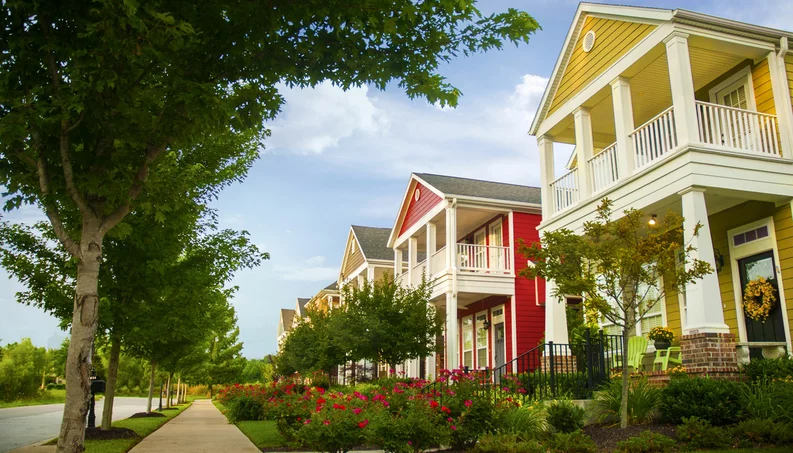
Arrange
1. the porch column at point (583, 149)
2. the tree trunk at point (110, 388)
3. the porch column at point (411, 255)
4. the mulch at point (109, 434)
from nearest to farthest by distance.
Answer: the mulch at point (109, 434) → the tree trunk at point (110, 388) → the porch column at point (583, 149) → the porch column at point (411, 255)

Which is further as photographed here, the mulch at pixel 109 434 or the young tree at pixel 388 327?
the young tree at pixel 388 327

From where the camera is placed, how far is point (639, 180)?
1207 cm

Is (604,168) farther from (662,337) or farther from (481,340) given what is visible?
(481,340)

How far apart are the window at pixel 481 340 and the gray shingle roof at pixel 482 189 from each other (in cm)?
449

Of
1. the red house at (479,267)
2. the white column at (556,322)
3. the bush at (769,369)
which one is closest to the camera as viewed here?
the bush at (769,369)

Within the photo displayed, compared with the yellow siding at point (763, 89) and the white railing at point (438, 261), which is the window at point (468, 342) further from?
the yellow siding at point (763, 89)

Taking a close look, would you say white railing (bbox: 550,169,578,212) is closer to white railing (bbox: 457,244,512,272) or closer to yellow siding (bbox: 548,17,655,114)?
yellow siding (bbox: 548,17,655,114)

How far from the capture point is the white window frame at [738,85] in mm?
12406

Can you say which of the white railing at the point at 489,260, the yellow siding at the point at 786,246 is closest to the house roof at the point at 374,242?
the white railing at the point at 489,260

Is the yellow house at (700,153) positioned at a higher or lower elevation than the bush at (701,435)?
higher

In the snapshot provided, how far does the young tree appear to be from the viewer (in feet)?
59.3

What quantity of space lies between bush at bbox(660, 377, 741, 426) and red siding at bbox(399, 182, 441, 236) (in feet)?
44.1

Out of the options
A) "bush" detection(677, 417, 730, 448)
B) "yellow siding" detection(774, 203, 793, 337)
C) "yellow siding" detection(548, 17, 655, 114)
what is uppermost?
"yellow siding" detection(548, 17, 655, 114)

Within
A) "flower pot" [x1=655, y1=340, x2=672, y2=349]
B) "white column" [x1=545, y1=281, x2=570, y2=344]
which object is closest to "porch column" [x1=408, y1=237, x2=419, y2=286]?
"white column" [x1=545, y1=281, x2=570, y2=344]
